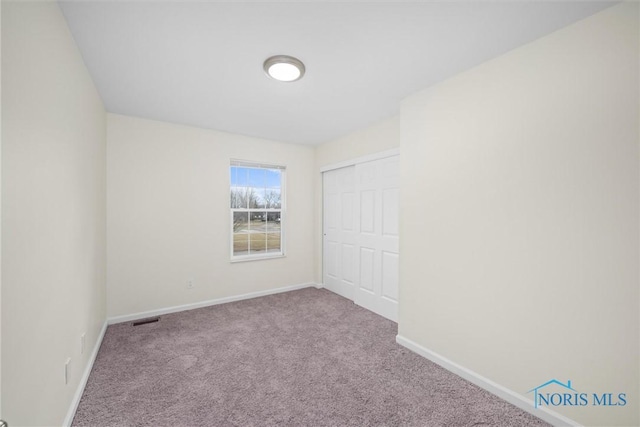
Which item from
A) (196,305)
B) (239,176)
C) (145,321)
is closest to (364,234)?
(239,176)

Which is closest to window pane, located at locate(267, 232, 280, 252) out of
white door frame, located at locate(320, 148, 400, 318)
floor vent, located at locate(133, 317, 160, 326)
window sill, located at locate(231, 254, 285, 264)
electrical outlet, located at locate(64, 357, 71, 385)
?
window sill, located at locate(231, 254, 285, 264)

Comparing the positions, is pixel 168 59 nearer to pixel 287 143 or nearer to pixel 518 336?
pixel 287 143

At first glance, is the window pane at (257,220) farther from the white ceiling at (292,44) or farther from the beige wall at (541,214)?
the beige wall at (541,214)

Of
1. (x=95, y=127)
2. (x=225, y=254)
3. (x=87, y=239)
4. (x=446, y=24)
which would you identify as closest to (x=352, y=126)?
(x=446, y=24)

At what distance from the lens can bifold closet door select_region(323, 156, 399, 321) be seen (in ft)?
10.7

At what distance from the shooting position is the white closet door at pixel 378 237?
323 cm

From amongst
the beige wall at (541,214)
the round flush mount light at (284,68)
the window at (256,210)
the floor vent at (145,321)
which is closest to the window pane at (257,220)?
the window at (256,210)

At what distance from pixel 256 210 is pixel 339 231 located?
1.37 m

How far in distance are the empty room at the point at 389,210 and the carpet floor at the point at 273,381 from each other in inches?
0.7

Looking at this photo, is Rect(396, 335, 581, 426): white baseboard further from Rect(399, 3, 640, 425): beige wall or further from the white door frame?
the white door frame

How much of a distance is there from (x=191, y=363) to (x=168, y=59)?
99.5 inches

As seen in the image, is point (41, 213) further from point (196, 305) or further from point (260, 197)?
point (260, 197)

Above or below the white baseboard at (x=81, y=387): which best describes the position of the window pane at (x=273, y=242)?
above

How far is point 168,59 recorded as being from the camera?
6.51 feet
